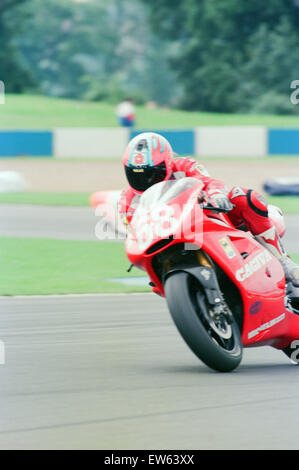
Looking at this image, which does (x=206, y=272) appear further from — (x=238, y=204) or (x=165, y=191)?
(x=238, y=204)

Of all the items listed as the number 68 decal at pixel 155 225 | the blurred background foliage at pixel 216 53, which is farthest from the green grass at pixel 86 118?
the number 68 decal at pixel 155 225

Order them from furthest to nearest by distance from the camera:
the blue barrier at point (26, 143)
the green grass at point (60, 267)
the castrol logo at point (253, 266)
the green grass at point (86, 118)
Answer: the green grass at point (86, 118) < the blue barrier at point (26, 143) < the green grass at point (60, 267) < the castrol logo at point (253, 266)

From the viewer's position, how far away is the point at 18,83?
187 ft

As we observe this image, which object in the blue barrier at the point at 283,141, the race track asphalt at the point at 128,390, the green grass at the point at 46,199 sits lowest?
the blue barrier at the point at 283,141

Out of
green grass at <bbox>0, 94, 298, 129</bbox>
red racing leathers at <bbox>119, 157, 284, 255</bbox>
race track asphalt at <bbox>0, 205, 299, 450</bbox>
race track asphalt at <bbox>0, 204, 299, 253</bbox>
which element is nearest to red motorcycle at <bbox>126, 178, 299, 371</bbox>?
red racing leathers at <bbox>119, 157, 284, 255</bbox>

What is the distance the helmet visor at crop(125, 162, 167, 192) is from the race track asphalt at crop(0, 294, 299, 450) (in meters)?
1.04

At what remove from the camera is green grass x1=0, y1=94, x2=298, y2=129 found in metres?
41.9

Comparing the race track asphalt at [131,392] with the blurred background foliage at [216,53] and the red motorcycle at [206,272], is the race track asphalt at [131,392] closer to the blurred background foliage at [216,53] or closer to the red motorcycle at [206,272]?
the red motorcycle at [206,272]

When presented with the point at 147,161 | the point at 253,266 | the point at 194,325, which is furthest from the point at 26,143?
the point at 194,325

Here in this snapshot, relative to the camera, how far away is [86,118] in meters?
43.5

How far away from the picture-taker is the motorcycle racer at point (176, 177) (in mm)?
5363

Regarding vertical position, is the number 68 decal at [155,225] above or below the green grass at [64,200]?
above

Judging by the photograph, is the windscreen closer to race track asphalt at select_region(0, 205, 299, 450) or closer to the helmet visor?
the helmet visor

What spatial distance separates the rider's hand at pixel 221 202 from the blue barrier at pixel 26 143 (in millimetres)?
30122
